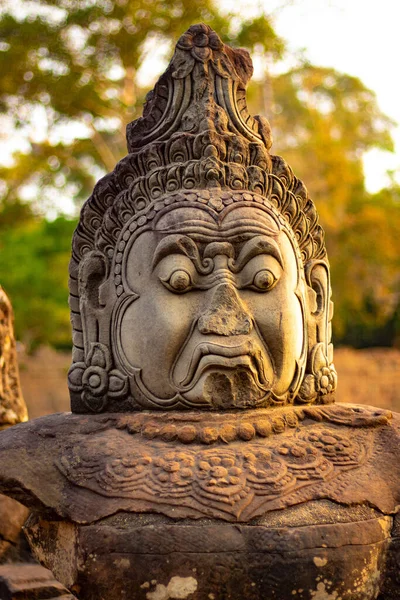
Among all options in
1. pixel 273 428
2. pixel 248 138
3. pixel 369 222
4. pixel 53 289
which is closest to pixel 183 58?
Result: pixel 248 138

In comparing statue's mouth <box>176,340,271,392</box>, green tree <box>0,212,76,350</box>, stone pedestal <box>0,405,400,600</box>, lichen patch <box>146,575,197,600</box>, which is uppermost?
green tree <box>0,212,76,350</box>

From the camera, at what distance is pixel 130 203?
3354 millimetres

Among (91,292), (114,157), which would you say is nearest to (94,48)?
(114,157)

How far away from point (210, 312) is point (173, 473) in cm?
74

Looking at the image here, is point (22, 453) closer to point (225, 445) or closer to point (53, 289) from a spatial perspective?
point (225, 445)

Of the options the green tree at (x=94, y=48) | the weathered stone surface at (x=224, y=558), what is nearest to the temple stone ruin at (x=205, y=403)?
the weathered stone surface at (x=224, y=558)

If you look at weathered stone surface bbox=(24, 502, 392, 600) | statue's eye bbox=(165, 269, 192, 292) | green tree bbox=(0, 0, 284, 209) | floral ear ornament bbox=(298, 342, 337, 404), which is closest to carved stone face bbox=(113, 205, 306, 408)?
statue's eye bbox=(165, 269, 192, 292)

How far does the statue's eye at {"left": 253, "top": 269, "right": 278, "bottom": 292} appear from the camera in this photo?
3094mm

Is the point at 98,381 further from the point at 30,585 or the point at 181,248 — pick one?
the point at 30,585

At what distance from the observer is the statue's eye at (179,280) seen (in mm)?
3039

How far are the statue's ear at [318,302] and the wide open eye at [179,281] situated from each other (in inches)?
29.6

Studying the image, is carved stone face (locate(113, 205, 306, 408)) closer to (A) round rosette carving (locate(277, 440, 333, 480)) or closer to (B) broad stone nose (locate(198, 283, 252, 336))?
(B) broad stone nose (locate(198, 283, 252, 336))

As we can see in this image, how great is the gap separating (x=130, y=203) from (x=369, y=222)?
1438 cm

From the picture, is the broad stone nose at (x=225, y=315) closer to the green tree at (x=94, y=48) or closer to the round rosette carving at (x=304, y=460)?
the round rosette carving at (x=304, y=460)
